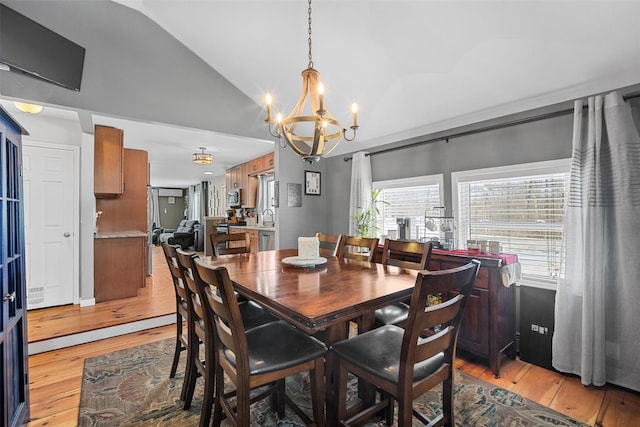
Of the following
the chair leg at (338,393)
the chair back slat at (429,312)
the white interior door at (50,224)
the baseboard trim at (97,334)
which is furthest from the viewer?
the white interior door at (50,224)

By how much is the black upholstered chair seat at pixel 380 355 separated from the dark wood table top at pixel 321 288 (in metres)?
0.23

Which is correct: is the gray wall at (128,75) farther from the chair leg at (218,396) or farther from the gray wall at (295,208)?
the chair leg at (218,396)

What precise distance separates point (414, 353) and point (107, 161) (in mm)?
4390

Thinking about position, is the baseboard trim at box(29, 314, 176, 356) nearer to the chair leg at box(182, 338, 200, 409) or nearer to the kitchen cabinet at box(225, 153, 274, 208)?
the chair leg at box(182, 338, 200, 409)

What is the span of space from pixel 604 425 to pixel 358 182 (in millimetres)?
3046

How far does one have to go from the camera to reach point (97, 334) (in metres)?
3.01

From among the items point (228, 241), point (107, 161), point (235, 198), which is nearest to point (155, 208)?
point (235, 198)

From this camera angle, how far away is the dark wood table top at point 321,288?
1.21 m

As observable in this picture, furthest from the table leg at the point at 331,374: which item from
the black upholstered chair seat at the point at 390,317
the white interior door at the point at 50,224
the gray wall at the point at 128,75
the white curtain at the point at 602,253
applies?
the white interior door at the point at 50,224

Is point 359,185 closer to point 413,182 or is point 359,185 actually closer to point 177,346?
point 413,182

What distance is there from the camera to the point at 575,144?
220 cm

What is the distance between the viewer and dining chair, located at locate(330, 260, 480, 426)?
115 centimetres

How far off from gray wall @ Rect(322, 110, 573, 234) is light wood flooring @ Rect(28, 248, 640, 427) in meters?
1.61

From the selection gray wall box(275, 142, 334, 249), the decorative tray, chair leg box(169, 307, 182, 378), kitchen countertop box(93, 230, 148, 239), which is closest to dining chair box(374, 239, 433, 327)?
the decorative tray
